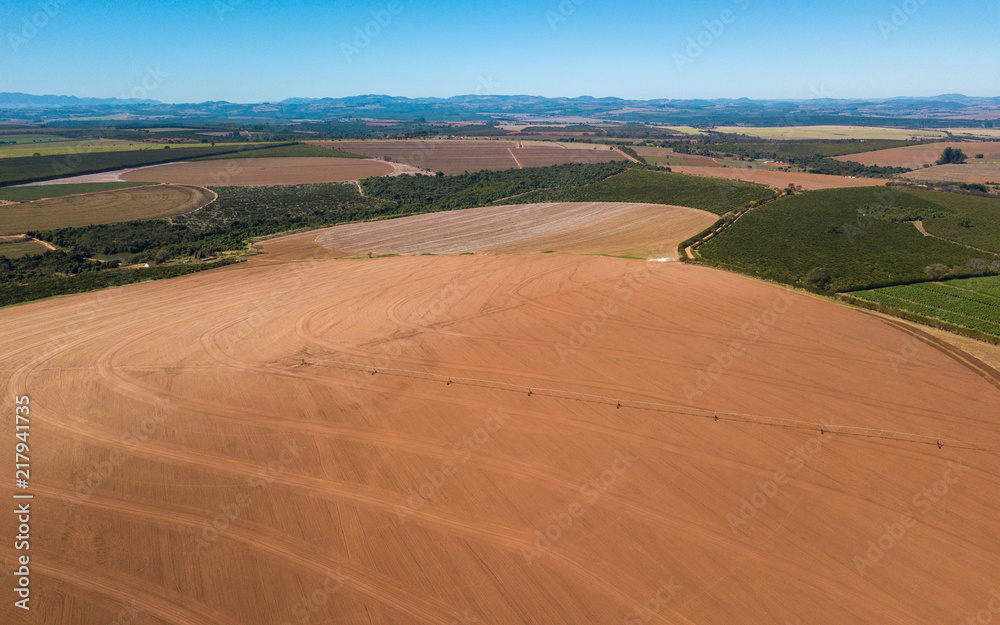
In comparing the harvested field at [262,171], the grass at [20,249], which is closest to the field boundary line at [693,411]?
the grass at [20,249]

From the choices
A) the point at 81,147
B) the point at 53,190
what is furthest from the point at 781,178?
the point at 81,147

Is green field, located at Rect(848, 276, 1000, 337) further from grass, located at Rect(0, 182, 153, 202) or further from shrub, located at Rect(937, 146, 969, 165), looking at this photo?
grass, located at Rect(0, 182, 153, 202)

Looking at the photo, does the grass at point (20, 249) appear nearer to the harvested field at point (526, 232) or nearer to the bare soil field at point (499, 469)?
the harvested field at point (526, 232)

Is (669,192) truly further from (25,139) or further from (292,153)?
(25,139)

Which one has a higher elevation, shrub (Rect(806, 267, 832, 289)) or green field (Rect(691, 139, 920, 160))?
green field (Rect(691, 139, 920, 160))

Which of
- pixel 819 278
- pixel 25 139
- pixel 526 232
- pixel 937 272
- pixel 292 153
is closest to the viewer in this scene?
pixel 819 278

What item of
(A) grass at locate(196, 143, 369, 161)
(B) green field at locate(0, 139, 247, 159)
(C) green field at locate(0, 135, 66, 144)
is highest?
(C) green field at locate(0, 135, 66, 144)

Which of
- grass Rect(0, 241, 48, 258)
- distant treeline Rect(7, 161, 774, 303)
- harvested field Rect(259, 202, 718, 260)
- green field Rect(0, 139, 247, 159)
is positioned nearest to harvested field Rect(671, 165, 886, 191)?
distant treeline Rect(7, 161, 774, 303)
